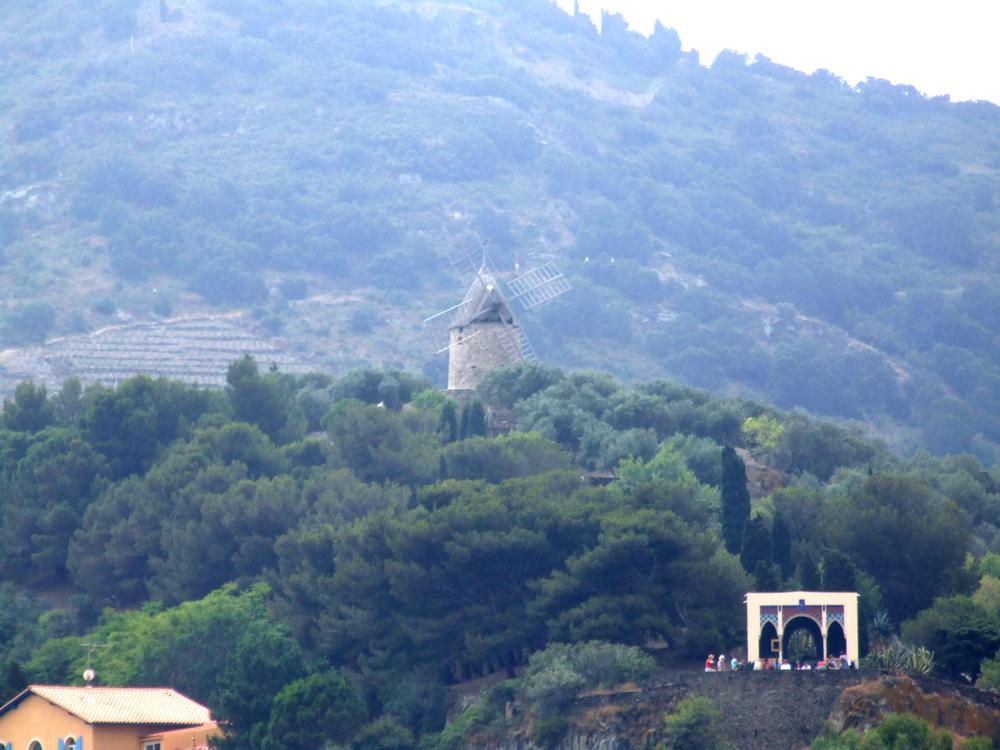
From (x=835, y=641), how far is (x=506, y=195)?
11158 centimetres

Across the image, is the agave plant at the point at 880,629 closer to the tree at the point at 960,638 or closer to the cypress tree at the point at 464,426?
the tree at the point at 960,638

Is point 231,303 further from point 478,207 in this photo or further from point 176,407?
point 176,407

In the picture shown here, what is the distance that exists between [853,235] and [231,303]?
52236 mm

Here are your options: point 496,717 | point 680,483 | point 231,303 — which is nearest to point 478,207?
point 231,303

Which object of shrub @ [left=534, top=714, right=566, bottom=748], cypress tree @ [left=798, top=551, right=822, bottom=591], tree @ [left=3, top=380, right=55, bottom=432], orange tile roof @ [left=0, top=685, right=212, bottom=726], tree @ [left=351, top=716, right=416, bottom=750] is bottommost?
tree @ [left=351, top=716, right=416, bottom=750]

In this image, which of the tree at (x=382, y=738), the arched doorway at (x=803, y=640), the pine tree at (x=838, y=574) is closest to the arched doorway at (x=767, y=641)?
the arched doorway at (x=803, y=640)

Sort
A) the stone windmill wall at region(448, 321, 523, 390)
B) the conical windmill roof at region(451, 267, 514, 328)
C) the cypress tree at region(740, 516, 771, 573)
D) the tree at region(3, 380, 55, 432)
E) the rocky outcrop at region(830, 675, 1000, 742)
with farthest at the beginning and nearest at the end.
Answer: the stone windmill wall at region(448, 321, 523, 390) → the conical windmill roof at region(451, 267, 514, 328) → the tree at region(3, 380, 55, 432) → the cypress tree at region(740, 516, 771, 573) → the rocky outcrop at region(830, 675, 1000, 742)

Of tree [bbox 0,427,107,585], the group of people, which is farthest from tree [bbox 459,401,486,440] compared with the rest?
the group of people

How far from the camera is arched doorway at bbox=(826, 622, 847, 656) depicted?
48344mm

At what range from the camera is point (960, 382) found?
137375 millimetres

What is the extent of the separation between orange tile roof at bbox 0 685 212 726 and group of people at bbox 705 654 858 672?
11.5m

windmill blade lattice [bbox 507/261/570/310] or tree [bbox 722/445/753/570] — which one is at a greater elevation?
windmill blade lattice [bbox 507/261/570/310]

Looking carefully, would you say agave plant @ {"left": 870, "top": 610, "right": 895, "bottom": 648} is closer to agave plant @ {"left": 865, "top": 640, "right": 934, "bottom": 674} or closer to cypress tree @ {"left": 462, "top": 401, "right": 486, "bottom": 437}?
agave plant @ {"left": 865, "top": 640, "right": 934, "bottom": 674}

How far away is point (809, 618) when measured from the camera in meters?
48.4
